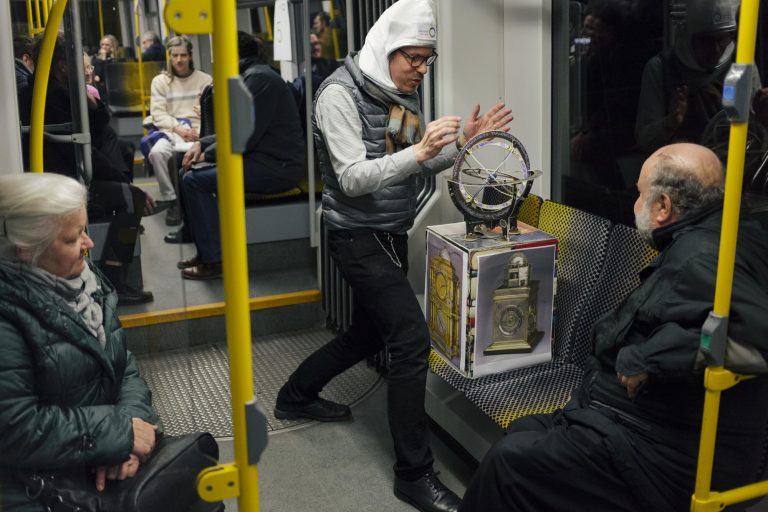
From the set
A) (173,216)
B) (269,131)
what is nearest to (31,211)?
(173,216)

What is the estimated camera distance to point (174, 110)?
10.4 feet

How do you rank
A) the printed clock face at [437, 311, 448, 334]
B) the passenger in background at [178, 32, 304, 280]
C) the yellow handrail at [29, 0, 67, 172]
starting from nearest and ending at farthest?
the yellow handrail at [29, 0, 67, 172] < the printed clock face at [437, 311, 448, 334] < the passenger in background at [178, 32, 304, 280]

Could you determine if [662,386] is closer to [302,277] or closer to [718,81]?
[718,81]

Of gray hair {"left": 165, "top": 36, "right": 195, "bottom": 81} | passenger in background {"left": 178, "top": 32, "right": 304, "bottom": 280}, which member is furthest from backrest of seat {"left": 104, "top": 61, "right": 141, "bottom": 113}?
passenger in background {"left": 178, "top": 32, "right": 304, "bottom": 280}

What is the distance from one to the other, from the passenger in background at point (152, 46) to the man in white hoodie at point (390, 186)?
821mm

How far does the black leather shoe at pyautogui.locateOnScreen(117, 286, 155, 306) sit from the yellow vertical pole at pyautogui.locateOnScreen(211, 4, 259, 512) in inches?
36.1

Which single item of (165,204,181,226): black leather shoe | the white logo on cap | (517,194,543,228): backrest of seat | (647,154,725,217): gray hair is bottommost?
(517,194,543,228): backrest of seat

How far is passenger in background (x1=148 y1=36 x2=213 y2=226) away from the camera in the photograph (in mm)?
2606

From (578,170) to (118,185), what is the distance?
2.07 metres

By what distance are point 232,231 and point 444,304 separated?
6.07 ft

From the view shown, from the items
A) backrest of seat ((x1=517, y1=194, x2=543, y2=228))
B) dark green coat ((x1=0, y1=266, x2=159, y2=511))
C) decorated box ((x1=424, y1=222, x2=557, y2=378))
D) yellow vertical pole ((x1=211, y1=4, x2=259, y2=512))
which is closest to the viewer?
yellow vertical pole ((x1=211, y1=4, x2=259, y2=512))

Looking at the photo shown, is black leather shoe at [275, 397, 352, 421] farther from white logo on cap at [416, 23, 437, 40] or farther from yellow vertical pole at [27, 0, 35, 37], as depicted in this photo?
yellow vertical pole at [27, 0, 35, 37]

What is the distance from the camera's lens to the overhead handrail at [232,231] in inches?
68.5

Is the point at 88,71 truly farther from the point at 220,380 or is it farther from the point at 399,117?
the point at 220,380
